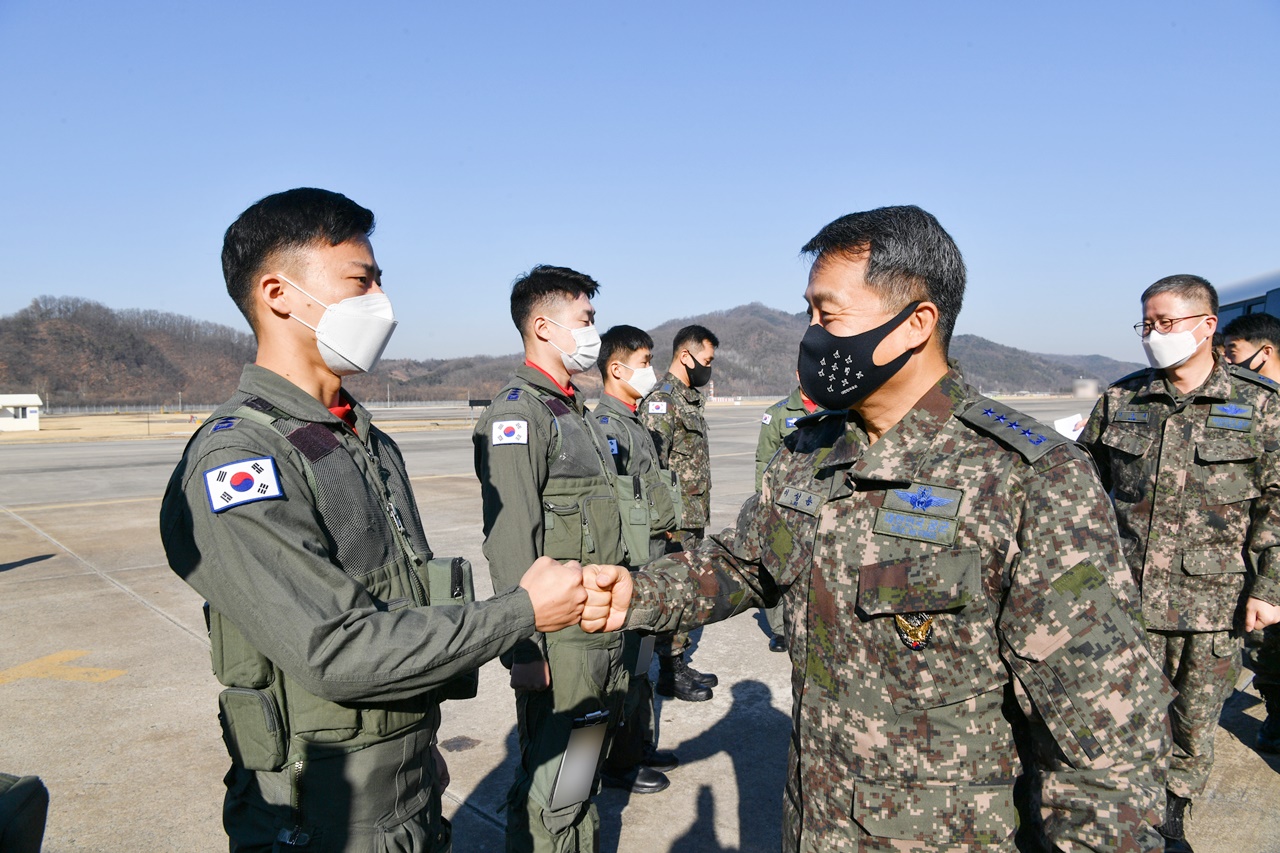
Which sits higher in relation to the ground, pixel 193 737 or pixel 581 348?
pixel 581 348

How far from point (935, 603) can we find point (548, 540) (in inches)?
73.5

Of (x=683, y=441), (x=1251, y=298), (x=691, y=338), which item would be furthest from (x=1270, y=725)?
(x=1251, y=298)

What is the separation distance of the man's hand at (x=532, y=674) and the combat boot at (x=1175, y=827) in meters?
2.57

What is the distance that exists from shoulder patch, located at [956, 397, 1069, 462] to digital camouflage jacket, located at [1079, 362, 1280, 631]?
236 centimetres

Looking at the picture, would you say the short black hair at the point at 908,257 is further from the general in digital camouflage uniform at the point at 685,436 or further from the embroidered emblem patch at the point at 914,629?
the general in digital camouflage uniform at the point at 685,436

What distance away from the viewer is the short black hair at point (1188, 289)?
3695mm

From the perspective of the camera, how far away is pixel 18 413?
112 feet

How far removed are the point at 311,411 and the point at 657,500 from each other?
8.84ft

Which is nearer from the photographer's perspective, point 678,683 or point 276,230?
point 276,230

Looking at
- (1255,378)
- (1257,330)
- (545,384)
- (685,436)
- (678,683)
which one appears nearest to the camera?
(545,384)

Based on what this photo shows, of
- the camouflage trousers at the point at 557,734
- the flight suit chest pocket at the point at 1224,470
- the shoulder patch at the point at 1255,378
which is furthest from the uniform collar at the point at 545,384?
the shoulder patch at the point at 1255,378

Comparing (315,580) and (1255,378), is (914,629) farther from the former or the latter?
(1255,378)

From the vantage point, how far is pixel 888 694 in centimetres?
176

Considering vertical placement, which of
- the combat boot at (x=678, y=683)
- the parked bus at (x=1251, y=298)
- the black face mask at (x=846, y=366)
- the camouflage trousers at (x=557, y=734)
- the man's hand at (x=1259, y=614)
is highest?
the parked bus at (x=1251, y=298)
